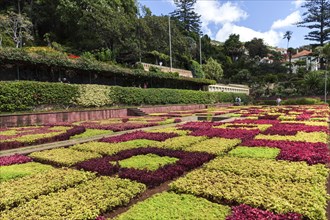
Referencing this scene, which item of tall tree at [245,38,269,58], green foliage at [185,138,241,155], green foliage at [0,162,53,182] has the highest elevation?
tall tree at [245,38,269,58]

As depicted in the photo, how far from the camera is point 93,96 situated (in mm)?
18562

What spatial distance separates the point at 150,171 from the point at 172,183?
0.79 metres

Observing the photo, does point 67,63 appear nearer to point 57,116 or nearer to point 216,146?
point 57,116

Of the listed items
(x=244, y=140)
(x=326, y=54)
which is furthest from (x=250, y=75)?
(x=244, y=140)

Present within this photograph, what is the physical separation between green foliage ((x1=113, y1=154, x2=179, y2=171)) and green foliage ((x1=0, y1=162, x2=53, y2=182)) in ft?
5.49

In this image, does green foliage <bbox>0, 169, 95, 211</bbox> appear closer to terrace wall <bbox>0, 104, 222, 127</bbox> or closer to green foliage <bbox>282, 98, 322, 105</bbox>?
terrace wall <bbox>0, 104, 222, 127</bbox>

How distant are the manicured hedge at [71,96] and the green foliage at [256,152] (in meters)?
12.4

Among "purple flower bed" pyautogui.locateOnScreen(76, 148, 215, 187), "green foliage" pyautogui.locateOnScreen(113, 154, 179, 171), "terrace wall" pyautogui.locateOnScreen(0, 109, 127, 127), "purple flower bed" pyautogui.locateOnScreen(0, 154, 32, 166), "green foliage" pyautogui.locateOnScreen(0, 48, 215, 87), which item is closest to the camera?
"purple flower bed" pyautogui.locateOnScreen(76, 148, 215, 187)

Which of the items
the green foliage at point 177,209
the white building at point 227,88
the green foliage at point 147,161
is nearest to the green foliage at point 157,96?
the white building at point 227,88

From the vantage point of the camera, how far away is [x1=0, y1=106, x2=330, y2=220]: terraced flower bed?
3152mm

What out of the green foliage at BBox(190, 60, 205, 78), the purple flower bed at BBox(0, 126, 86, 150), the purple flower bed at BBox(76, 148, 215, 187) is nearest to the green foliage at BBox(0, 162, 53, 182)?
the purple flower bed at BBox(76, 148, 215, 187)

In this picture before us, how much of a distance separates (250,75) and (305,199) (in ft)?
180

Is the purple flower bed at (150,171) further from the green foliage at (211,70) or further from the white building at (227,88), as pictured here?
the green foliage at (211,70)

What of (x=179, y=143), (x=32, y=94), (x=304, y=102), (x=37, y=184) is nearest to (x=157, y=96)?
(x=32, y=94)
